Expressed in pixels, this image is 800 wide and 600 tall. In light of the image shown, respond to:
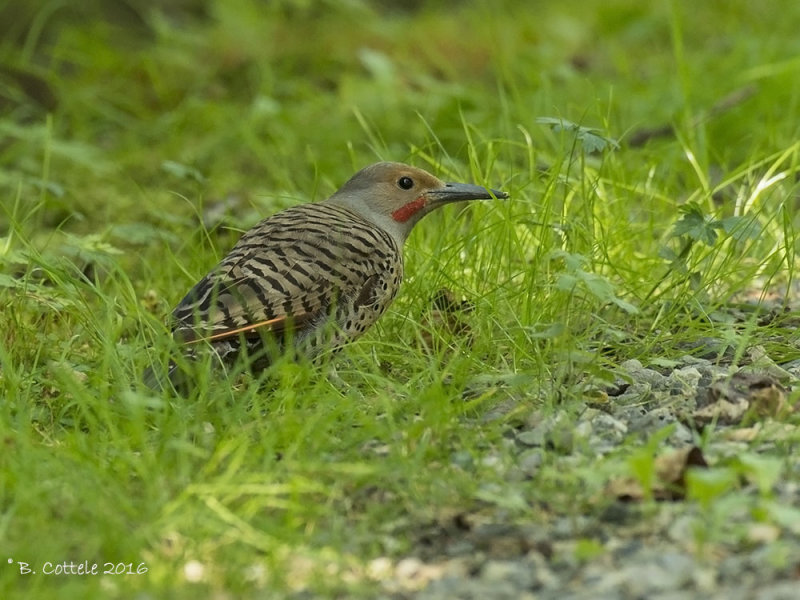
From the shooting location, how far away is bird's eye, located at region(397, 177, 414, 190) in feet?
17.0

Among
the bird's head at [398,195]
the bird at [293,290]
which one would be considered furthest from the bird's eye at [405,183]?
the bird at [293,290]

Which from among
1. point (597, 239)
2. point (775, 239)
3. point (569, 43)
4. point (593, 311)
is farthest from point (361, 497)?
point (569, 43)

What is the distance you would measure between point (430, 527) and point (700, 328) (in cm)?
191

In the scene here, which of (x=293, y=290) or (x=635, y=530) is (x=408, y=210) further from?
(x=635, y=530)

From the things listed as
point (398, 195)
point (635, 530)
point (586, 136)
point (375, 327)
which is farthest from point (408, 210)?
point (635, 530)

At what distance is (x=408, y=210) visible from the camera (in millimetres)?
5184

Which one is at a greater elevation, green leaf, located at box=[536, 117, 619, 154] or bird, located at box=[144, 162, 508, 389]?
green leaf, located at box=[536, 117, 619, 154]

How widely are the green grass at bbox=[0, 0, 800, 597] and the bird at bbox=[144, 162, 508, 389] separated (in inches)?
4.5

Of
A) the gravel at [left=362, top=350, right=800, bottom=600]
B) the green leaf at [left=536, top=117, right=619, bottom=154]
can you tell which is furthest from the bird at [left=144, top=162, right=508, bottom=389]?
the gravel at [left=362, top=350, right=800, bottom=600]

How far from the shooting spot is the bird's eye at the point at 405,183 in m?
5.19

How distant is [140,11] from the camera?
10.4 m

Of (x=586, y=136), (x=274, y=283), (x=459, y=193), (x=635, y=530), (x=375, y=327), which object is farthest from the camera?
(x=459, y=193)

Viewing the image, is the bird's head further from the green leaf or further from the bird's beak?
the green leaf

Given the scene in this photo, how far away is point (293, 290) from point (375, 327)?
23.0 inches
